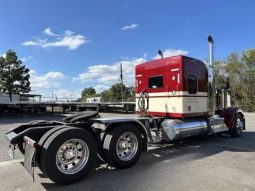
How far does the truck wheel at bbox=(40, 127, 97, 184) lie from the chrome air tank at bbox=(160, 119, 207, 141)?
2.93 meters

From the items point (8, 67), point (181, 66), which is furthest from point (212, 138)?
point (8, 67)

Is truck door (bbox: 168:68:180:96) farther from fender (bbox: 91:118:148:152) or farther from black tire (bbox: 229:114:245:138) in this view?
black tire (bbox: 229:114:245:138)

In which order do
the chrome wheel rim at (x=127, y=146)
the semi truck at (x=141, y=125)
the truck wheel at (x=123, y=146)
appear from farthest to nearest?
the chrome wheel rim at (x=127, y=146)
the truck wheel at (x=123, y=146)
the semi truck at (x=141, y=125)

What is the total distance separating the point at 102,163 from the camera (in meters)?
6.71

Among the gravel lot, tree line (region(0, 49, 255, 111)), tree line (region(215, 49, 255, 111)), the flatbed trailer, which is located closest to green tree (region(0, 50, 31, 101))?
tree line (region(0, 49, 255, 111))

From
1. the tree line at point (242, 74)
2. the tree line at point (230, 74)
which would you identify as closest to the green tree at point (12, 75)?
the tree line at point (230, 74)

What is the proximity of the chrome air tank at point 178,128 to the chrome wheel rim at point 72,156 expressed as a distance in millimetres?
3116

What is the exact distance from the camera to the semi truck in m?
5.35

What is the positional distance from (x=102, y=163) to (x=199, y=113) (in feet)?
13.1

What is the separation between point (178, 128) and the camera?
26.9 ft

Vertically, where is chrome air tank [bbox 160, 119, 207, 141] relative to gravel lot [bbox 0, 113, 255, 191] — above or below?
above

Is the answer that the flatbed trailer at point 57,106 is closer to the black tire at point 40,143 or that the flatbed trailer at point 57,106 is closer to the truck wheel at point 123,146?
the truck wheel at point 123,146

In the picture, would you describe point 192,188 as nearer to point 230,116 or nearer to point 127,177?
point 127,177

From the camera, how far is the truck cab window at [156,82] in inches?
359
